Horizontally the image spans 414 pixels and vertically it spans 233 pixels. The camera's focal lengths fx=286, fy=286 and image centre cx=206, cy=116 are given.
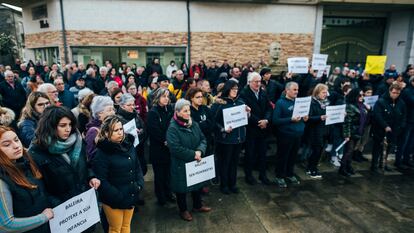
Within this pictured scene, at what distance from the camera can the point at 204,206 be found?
4836mm

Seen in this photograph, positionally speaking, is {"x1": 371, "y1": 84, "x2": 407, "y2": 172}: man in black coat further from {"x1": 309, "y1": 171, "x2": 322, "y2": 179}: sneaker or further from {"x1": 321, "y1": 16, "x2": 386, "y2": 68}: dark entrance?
{"x1": 321, "y1": 16, "x2": 386, "y2": 68}: dark entrance

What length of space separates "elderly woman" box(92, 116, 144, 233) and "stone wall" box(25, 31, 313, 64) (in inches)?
487

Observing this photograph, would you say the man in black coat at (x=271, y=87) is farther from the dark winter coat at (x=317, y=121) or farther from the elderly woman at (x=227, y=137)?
the elderly woman at (x=227, y=137)

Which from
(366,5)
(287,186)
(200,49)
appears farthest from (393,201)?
(366,5)

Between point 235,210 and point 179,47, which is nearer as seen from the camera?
point 235,210

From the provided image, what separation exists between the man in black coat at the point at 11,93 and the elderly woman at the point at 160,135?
5.12 m

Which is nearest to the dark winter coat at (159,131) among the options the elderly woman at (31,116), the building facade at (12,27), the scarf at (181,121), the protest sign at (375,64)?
the scarf at (181,121)

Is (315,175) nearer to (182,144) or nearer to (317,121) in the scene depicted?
(317,121)

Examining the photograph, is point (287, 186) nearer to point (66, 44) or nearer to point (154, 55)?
point (154, 55)

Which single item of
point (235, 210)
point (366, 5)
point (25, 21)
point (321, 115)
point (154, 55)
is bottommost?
point (235, 210)

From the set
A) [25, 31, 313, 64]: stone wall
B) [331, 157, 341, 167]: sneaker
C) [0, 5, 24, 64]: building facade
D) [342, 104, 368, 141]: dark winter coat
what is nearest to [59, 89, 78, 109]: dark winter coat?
[342, 104, 368, 141]: dark winter coat

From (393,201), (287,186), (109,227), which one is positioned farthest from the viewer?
(287,186)

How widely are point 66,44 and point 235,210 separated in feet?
42.6

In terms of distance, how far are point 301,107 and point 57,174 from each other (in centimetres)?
436
